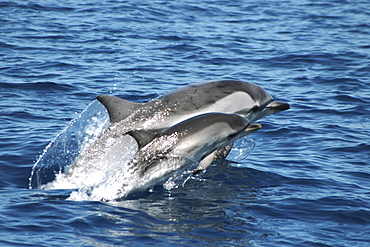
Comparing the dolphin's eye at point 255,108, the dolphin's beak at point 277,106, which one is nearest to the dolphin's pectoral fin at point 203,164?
the dolphin's eye at point 255,108

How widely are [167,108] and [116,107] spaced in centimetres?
95

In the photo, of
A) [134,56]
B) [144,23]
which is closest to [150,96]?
[134,56]

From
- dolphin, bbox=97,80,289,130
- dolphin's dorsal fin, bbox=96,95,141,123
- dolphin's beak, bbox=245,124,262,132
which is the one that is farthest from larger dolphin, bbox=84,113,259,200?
dolphin's dorsal fin, bbox=96,95,141,123

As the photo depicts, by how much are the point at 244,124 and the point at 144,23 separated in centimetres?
1584

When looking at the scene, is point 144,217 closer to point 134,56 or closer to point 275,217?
point 275,217

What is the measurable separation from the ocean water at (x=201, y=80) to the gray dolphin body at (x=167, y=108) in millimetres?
1213

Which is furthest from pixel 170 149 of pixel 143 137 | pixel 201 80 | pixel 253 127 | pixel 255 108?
pixel 201 80

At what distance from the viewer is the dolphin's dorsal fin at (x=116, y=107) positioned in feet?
34.9

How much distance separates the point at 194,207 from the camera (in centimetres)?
934

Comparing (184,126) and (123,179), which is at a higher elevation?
(184,126)

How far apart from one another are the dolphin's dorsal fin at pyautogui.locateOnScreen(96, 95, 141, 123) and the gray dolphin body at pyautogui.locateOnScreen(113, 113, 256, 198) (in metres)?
1.23

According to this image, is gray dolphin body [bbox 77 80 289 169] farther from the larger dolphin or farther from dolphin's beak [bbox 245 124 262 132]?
dolphin's beak [bbox 245 124 262 132]

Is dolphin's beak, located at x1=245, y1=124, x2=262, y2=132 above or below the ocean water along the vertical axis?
above

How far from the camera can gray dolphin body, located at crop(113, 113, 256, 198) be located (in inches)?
376
